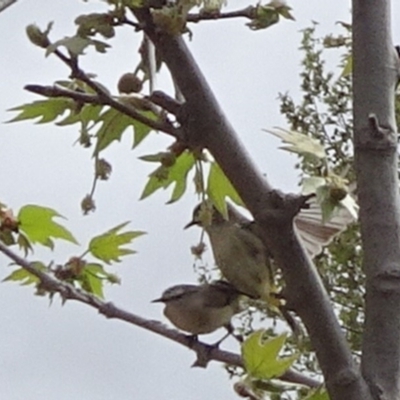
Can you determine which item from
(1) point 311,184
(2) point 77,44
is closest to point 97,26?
(2) point 77,44

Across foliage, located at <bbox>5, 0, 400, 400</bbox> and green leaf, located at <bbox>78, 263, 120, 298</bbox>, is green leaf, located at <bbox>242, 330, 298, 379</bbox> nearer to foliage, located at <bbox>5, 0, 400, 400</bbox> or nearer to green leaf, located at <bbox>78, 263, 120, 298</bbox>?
foliage, located at <bbox>5, 0, 400, 400</bbox>

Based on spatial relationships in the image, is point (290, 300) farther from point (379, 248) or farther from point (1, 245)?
point (1, 245)

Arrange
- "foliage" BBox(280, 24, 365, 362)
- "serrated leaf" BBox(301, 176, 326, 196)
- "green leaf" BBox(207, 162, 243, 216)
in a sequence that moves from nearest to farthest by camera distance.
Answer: "serrated leaf" BBox(301, 176, 326, 196) → "green leaf" BBox(207, 162, 243, 216) → "foliage" BBox(280, 24, 365, 362)

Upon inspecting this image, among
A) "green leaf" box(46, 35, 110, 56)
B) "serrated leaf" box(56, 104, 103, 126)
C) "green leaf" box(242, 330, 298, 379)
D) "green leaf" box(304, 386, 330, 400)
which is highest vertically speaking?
"green leaf" box(46, 35, 110, 56)

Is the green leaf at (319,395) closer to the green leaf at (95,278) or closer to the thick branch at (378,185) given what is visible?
the thick branch at (378,185)

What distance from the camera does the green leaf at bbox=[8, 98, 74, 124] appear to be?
496mm

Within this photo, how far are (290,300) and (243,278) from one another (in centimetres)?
8

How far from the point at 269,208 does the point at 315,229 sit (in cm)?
9

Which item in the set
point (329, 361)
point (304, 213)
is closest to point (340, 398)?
point (329, 361)

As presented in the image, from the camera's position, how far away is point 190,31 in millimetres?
447

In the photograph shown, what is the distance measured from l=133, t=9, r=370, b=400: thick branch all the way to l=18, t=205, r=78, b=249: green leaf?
14 cm

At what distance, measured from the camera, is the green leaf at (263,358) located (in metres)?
0.48

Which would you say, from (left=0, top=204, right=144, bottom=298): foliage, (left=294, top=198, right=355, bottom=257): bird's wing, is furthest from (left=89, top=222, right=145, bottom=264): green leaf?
(left=294, top=198, right=355, bottom=257): bird's wing

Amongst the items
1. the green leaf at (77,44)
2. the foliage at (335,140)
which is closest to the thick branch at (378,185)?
the green leaf at (77,44)
